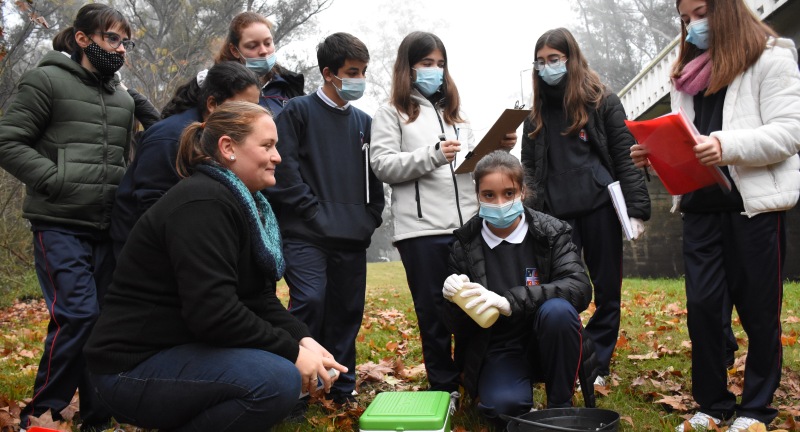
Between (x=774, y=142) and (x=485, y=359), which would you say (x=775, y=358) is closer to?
(x=774, y=142)

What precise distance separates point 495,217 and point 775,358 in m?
1.42

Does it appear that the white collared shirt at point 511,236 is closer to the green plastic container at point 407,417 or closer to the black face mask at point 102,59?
the green plastic container at point 407,417

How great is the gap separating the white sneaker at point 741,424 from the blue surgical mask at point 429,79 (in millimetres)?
2340

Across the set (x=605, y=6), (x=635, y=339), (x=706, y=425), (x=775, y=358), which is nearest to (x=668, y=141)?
(x=775, y=358)

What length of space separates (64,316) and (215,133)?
4.59ft

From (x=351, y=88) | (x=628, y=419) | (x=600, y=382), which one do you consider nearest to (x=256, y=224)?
(x=351, y=88)

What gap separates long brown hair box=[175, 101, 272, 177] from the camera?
8.78 feet

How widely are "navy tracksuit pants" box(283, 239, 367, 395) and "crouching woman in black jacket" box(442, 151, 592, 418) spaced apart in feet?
2.27

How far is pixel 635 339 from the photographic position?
5.65 metres

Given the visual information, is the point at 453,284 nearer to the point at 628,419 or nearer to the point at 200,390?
the point at 628,419

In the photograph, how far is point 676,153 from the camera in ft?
10.6

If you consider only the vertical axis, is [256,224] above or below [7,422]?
above

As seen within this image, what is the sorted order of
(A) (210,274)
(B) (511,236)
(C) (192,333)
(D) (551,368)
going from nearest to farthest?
(A) (210,274) → (C) (192,333) → (D) (551,368) → (B) (511,236)

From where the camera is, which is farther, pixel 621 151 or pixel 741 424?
pixel 621 151
